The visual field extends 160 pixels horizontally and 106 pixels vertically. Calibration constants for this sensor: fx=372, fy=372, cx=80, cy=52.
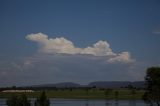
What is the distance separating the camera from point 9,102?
65.1 meters

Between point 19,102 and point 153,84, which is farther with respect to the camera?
point 19,102

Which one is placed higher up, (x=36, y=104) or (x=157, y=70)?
(x=157, y=70)

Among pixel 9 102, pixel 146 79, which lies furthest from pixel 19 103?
pixel 146 79

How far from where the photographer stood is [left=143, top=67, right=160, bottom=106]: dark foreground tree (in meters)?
60.9

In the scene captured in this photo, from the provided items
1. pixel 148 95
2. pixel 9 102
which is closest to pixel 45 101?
pixel 9 102

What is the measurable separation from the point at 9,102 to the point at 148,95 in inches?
949

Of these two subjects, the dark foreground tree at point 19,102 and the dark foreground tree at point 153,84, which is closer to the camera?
the dark foreground tree at point 153,84

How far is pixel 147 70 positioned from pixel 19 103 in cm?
2269

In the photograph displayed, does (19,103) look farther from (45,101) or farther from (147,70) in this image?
(147,70)

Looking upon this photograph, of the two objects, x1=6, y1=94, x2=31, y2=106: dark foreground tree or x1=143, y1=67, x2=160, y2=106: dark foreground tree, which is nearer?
x1=143, y1=67, x2=160, y2=106: dark foreground tree

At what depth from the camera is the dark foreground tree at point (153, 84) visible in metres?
60.9

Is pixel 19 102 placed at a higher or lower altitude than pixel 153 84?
lower

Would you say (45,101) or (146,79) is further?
(45,101)

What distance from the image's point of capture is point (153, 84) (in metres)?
61.9
